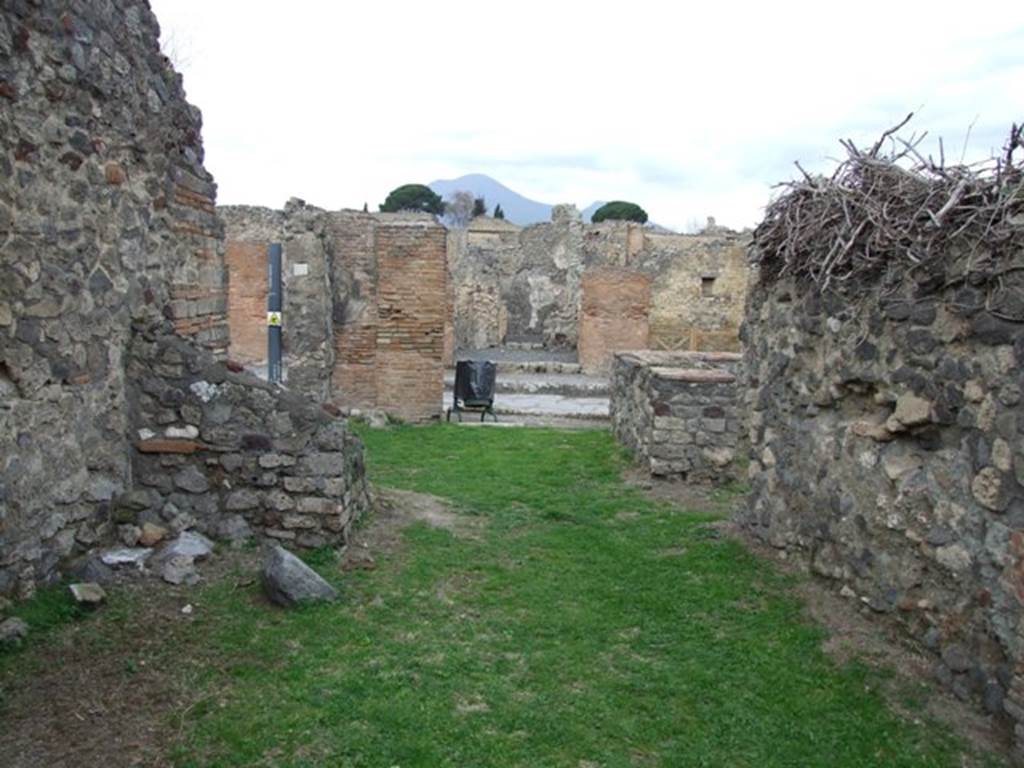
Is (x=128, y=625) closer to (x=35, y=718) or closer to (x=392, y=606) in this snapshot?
(x=35, y=718)

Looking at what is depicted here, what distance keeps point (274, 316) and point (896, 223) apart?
7367mm

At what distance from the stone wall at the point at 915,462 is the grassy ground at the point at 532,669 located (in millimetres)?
398

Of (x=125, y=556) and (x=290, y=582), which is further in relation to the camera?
(x=125, y=556)

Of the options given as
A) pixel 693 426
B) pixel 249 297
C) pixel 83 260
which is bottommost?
pixel 693 426

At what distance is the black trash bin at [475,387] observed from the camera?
524 inches

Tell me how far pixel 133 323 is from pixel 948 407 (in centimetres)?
467

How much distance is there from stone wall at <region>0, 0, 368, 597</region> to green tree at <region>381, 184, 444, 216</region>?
4655cm

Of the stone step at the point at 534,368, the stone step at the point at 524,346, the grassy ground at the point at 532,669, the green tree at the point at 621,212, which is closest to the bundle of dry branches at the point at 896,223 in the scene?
the grassy ground at the point at 532,669

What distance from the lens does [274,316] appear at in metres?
10.0

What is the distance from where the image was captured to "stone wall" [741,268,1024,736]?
11.9 ft

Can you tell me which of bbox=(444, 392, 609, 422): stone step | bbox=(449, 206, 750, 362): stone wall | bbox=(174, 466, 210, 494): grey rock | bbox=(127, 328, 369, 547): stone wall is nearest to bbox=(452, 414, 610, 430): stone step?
bbox=(444, 392, 609, 422): stone step

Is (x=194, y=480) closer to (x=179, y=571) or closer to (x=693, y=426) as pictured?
(x=179, y=571)

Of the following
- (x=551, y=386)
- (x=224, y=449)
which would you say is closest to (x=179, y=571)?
(x=224, y=449)

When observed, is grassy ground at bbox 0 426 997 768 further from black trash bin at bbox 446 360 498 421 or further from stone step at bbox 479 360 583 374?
stone step at bbox 479 360 583 374
